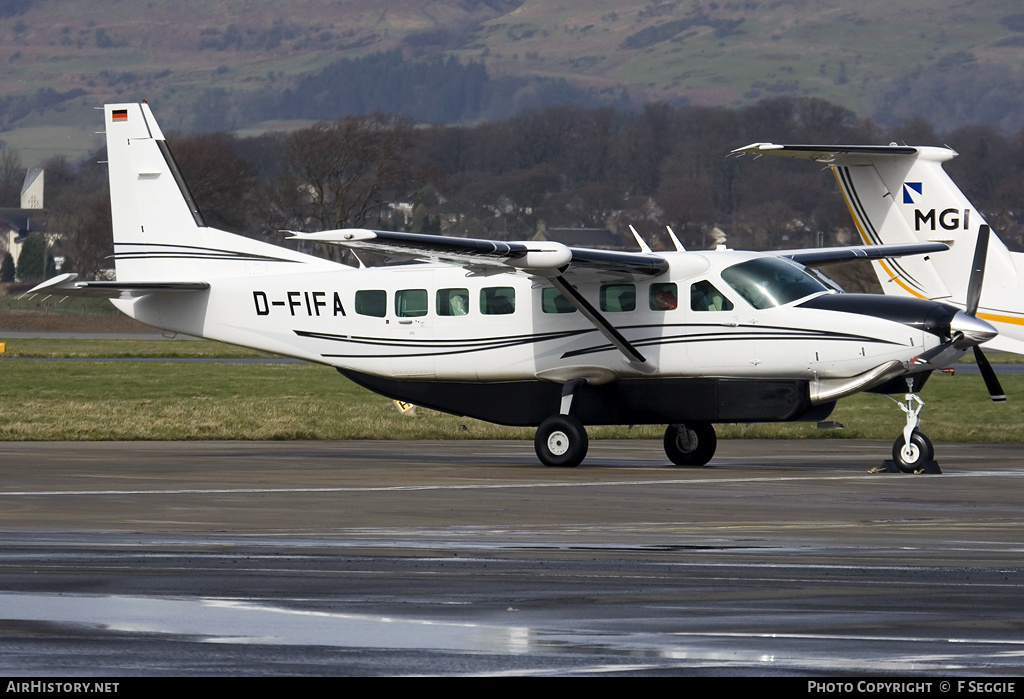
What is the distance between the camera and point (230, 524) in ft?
43.5

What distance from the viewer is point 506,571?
1032cm

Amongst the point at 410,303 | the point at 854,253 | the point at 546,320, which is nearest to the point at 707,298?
the point at 546,320

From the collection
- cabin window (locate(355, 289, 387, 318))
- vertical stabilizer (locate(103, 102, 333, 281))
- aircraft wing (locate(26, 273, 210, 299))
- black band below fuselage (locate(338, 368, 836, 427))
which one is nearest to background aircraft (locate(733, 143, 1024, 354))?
black band below fuselage (locate(338, 368, 836, 427))

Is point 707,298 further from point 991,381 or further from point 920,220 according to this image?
point 920,220

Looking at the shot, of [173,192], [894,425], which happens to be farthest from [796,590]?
[894,425]

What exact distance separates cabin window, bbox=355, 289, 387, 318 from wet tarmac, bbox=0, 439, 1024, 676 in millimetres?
3117

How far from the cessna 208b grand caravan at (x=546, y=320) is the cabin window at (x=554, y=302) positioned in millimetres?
29

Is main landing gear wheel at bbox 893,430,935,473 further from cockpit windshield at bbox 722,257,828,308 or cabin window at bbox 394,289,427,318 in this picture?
cabin window at bbox 394,289,427,318

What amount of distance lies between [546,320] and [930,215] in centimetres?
595

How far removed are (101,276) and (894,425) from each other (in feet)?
206

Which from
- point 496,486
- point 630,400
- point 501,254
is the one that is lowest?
point 496,486

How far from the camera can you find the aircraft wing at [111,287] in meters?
21.2

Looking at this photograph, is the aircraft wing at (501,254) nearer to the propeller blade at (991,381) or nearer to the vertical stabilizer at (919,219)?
the propeller blade at (991,381)
